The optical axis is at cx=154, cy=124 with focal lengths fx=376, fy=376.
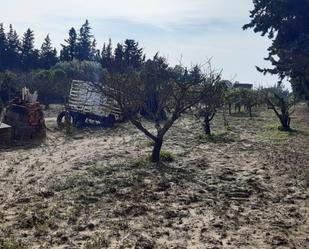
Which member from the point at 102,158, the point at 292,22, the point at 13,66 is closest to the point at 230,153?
the point at 102,158

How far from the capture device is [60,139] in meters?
16.4

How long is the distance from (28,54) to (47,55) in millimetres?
3133

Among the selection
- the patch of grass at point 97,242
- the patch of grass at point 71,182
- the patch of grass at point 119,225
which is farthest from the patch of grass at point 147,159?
the patch of grass at point 97,242

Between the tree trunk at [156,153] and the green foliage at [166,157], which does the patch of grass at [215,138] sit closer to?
the green foliage at [166,157]

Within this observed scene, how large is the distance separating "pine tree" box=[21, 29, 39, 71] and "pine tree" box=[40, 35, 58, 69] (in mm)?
1175

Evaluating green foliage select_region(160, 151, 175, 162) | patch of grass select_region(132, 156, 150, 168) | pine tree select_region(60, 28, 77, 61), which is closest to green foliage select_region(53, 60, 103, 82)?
pine tree select_region(60, 28, 77, 61)

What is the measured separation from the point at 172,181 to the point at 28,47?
4898cm

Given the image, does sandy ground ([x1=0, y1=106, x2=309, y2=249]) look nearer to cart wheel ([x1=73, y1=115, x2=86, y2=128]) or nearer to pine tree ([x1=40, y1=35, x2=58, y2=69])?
cart wheel ([x1=73, y1=115, x2=86, y2=128])

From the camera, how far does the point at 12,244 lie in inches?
201

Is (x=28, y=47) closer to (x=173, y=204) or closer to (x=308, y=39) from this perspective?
(x=308, y=39)

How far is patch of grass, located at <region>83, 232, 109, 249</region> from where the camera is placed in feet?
16.9

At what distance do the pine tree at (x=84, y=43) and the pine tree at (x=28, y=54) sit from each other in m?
8.72

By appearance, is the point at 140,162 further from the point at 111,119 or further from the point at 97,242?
the point at 111,119

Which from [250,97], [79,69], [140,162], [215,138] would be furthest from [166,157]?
[79,69]
